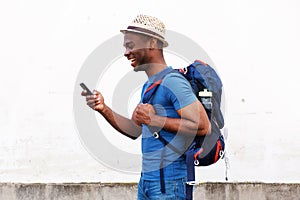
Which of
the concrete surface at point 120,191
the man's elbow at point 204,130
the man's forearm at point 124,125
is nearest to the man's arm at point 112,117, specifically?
the man's forearm at point 124,125

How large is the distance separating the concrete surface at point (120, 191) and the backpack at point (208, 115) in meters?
2.11

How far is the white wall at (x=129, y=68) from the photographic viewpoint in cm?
490

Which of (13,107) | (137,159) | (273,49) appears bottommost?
(137,159)

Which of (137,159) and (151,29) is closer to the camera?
(151,29)

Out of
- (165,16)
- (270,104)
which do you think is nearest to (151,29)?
(165,16)

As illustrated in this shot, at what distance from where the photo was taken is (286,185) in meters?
4.94

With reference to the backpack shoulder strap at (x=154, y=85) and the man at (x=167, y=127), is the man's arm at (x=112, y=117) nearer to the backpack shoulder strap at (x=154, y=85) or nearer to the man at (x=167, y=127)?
the man at (x=167, y=127)

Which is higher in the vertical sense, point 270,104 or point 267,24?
point 267,24

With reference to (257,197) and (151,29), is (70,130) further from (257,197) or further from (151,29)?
(151,29)

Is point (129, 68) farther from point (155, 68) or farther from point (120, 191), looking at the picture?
point (155, 68)

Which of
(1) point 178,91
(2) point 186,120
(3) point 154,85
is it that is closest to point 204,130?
(2) point 186,120

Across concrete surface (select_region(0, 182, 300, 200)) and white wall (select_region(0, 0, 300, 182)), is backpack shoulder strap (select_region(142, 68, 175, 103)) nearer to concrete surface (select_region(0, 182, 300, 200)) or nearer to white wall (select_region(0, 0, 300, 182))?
white wall (select_region(0, 0, 300, 182))

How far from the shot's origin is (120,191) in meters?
Result: 5.00

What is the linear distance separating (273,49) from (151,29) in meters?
2.23
